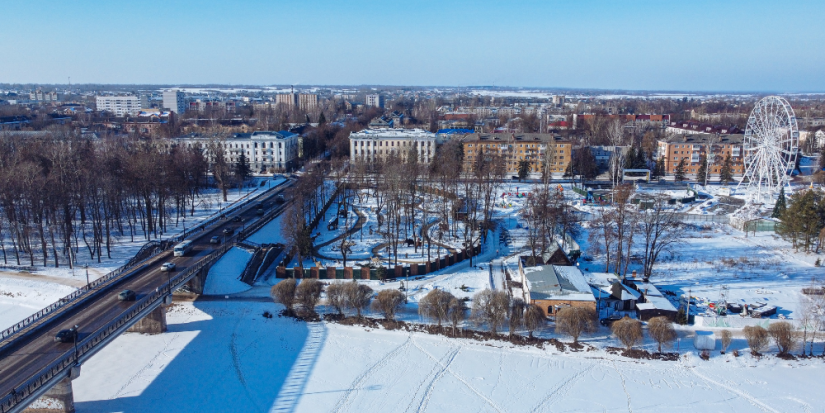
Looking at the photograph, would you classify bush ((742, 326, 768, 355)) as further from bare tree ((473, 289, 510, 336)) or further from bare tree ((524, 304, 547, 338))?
bare tree ((473, 289, 510, 336))

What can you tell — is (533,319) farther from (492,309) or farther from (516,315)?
(492,309)

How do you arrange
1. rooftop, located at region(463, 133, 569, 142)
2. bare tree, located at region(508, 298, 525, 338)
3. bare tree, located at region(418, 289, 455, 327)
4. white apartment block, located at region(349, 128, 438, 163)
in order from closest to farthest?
bare tree, located at region(508, 298, 525, 338) < bare tree, located at region(418, 289, 455, 327) < rooftop, located at region(463, 133, 569, 142) < white apartment block, located at region(349, 128, 438, 163)

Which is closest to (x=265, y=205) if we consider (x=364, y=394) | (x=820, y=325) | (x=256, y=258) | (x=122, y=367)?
(x=256, y=258)

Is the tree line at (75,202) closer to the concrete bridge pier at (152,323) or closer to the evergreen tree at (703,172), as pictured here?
the concrete bridge pier at (152,323)

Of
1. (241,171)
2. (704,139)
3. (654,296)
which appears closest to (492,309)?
(654,296)

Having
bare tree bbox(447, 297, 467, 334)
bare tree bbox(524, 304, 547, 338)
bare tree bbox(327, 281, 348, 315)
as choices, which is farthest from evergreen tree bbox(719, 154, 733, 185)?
bare tree bbox(327, 281, 348, 315)

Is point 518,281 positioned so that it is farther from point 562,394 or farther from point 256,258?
point 256,258

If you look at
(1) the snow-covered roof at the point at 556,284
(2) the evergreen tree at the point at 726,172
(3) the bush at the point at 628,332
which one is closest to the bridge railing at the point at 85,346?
(1) the snow-covered roof at the point at 556,284
